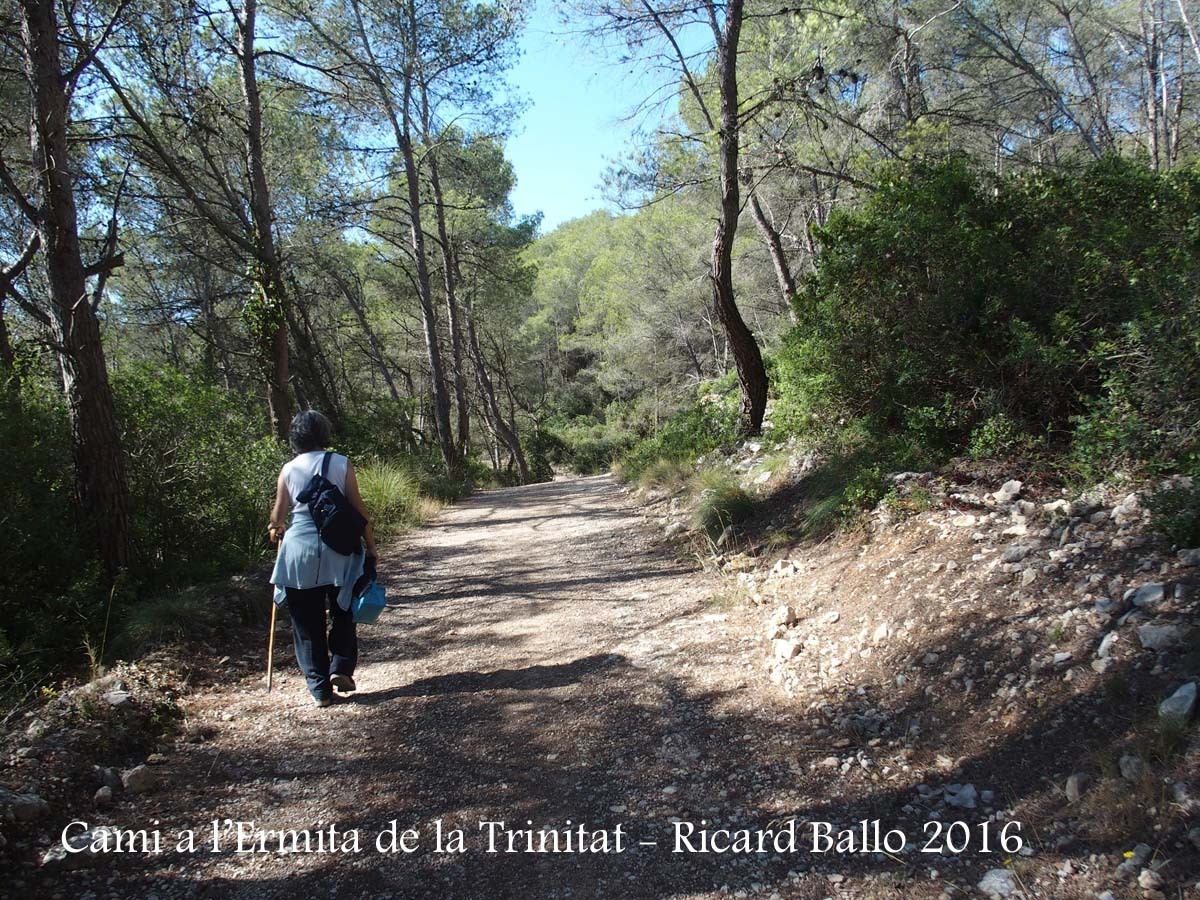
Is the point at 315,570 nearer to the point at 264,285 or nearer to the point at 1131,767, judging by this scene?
the point at 1131,767

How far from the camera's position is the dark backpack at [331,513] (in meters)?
3.56

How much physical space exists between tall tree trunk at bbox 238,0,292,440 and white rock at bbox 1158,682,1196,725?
28.4ft

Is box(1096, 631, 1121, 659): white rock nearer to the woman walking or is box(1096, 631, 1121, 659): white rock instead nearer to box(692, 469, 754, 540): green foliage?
the woman walking

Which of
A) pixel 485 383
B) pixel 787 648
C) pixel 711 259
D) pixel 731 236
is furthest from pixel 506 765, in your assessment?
pixel 485 383

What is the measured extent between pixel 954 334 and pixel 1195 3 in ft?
50.5

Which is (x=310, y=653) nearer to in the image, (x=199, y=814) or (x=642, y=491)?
(x=199, y=814)

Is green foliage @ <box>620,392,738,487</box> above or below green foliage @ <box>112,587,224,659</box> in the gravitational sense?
above

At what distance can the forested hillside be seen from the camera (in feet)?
13.3

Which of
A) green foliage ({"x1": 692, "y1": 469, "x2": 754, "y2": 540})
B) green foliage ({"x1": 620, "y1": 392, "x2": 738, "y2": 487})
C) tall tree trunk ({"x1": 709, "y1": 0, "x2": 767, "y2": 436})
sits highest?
tall tree trunk ({"x1": 709, "y1": 0, "x2": 767, "y2": 436})

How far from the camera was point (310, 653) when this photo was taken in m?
3.71

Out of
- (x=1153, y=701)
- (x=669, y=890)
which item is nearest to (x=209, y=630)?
(x=669, y=890)

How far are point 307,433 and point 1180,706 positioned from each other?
4.02m

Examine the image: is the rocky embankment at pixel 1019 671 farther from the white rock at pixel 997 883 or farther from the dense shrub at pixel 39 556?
the dense shrub at pixel 39 556

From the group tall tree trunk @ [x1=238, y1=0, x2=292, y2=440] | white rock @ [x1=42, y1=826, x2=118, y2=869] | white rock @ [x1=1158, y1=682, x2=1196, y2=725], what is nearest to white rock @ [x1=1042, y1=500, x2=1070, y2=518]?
white rock @ [x1=1158, y1=682, x2=1196, y2=725]
